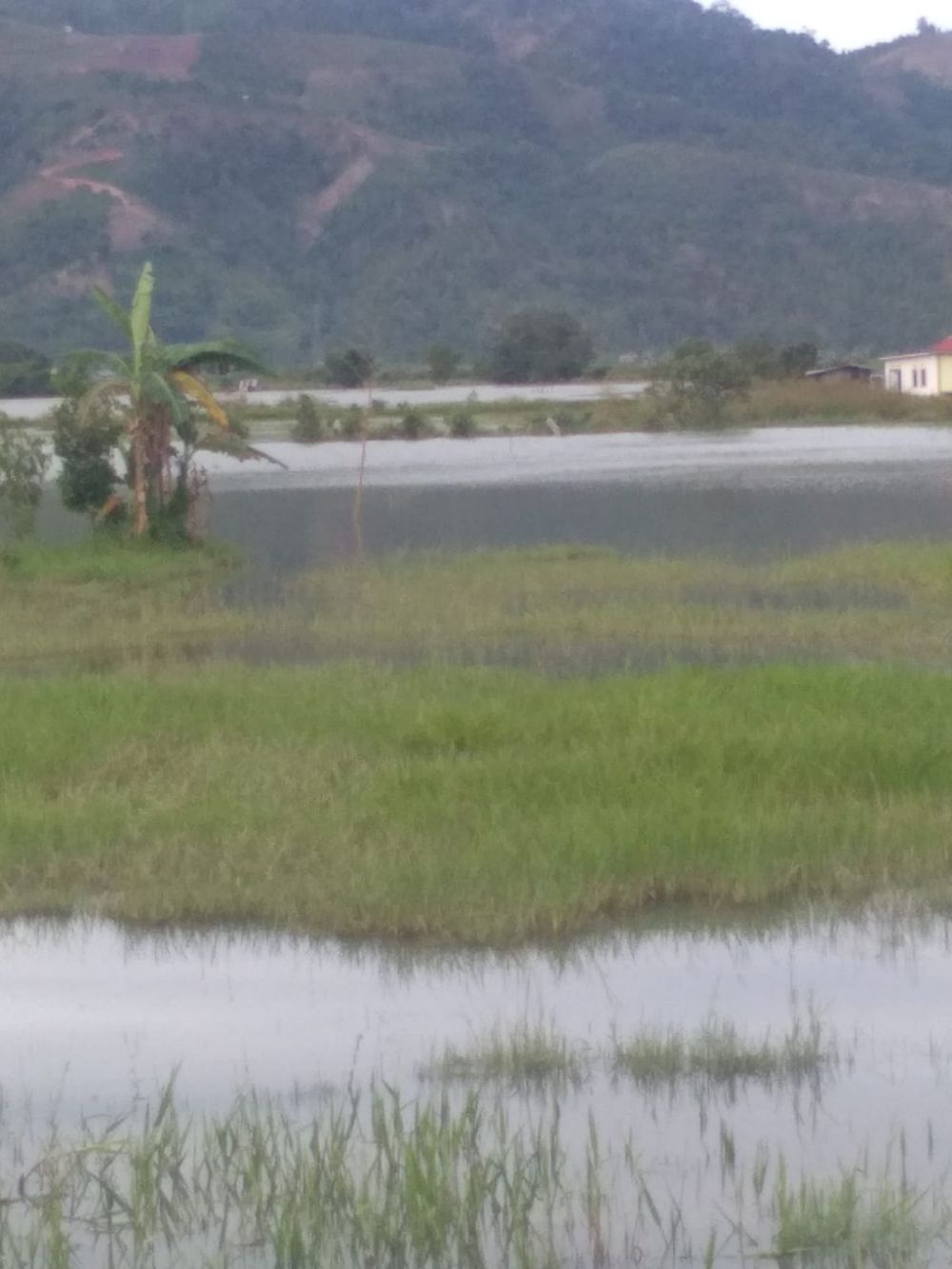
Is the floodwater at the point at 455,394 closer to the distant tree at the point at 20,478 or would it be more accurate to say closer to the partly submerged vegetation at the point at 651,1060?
the distant tree at the point at 20,478

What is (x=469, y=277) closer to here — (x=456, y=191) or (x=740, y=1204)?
(x=456, y=191)

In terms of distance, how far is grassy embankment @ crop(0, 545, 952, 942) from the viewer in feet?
22.1

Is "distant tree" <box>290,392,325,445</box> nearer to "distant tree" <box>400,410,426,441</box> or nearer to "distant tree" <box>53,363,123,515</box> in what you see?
"distant tree" <box>400,410,426,441</box>

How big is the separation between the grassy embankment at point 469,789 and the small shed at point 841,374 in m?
47.7

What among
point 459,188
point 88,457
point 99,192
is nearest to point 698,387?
point 88,457

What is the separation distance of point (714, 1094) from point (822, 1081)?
0.30 m

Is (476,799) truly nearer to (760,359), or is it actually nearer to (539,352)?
(760,359)

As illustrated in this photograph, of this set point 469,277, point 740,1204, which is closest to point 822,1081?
point 740,1204

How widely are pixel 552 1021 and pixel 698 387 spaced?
1810 inches

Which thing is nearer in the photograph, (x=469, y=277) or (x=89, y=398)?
(x=89, y=398)

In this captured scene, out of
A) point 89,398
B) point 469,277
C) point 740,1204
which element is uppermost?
point 469,277

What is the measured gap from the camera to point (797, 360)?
60844 millimetres

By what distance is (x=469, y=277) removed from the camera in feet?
293

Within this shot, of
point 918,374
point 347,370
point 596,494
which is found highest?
point 347,370
